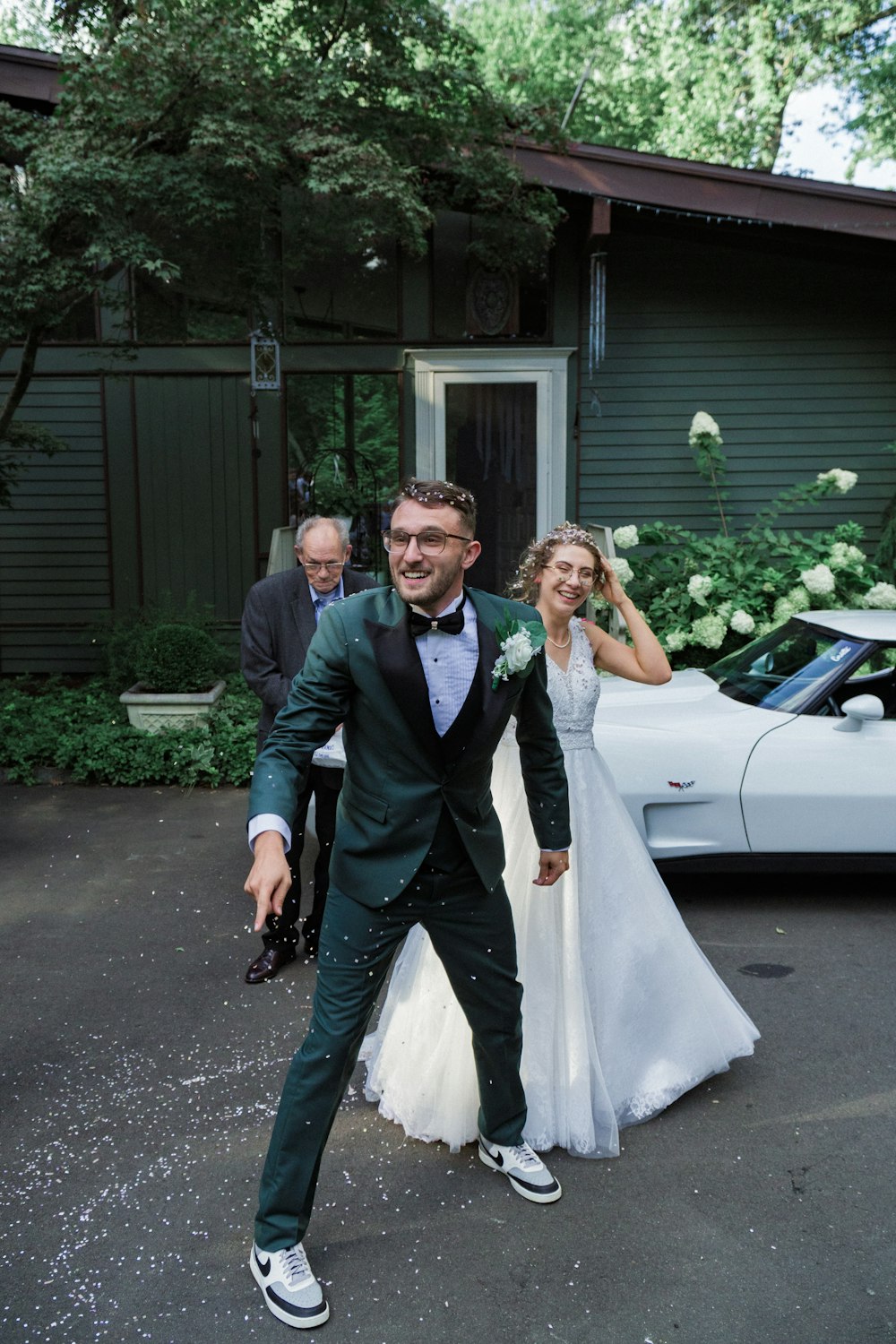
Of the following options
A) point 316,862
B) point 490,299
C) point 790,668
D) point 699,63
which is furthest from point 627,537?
point 699,63

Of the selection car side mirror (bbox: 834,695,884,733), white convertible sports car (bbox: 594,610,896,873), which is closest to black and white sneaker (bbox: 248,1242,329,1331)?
white convertible sports car (bbox: 594,610,896,873)

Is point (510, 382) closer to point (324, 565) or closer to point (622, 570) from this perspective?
point (622, 570)

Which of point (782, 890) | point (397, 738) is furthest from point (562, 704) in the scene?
point (782, 890)

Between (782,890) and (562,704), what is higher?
(562,704)

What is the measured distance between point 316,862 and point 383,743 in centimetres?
240

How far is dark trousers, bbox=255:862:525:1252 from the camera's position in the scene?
2732 millimetres

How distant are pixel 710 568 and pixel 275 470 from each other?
4.40 metres

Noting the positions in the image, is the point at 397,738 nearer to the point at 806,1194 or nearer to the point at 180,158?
the point at 806,1194

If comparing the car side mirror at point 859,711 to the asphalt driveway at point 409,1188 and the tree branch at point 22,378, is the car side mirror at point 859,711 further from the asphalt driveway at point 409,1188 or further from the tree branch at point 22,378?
the tree branch at point 22,378

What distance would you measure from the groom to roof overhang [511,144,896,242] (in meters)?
7.73

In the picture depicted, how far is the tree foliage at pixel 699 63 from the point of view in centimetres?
2253

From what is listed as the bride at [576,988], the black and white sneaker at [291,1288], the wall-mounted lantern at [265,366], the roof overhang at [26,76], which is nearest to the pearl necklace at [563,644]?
the bride at [576,988]

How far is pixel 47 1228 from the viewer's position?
3.09 meters

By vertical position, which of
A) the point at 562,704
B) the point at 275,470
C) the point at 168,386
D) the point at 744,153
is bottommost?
the point at 562,704
